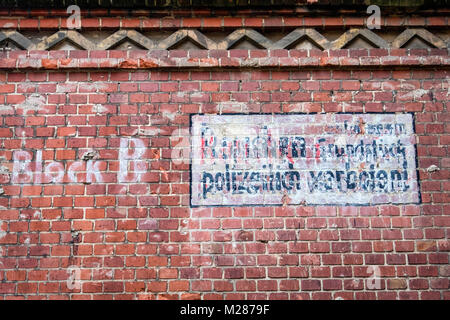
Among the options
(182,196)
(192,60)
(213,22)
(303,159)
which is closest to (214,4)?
(213,22)

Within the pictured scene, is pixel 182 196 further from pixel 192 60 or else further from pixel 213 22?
pixel 213 22

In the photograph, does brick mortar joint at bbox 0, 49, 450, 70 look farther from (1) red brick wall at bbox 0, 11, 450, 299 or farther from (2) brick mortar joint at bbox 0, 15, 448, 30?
(2) brick mortar joint at bbox 0, 15, 448, 30

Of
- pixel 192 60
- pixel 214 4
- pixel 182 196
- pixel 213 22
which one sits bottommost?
pixel 182 196

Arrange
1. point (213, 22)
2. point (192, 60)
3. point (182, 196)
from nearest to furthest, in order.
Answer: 1. point (182, 196)
2. point (192, 60)
3. point (213, 22)

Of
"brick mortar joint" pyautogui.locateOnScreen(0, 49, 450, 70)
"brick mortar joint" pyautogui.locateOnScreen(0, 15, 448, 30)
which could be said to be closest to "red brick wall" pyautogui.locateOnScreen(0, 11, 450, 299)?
"brick mortar joint" pyautogui.locateOnScreen(0, 49, 450, 70)

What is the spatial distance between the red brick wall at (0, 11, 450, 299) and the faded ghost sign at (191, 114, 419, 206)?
0.10 metres

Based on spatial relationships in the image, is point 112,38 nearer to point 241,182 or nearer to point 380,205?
Answer: point 241,182

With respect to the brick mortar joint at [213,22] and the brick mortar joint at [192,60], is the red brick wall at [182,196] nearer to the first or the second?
the brick mortar joint at [192,60]

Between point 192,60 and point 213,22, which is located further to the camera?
point 213,22

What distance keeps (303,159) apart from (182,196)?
3.63ft

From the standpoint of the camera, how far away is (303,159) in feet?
12.1

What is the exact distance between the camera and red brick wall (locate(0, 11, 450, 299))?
11.3 ft

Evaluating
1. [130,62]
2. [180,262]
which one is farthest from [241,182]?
[130,62]

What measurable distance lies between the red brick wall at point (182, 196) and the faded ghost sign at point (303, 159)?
96 millimetres
